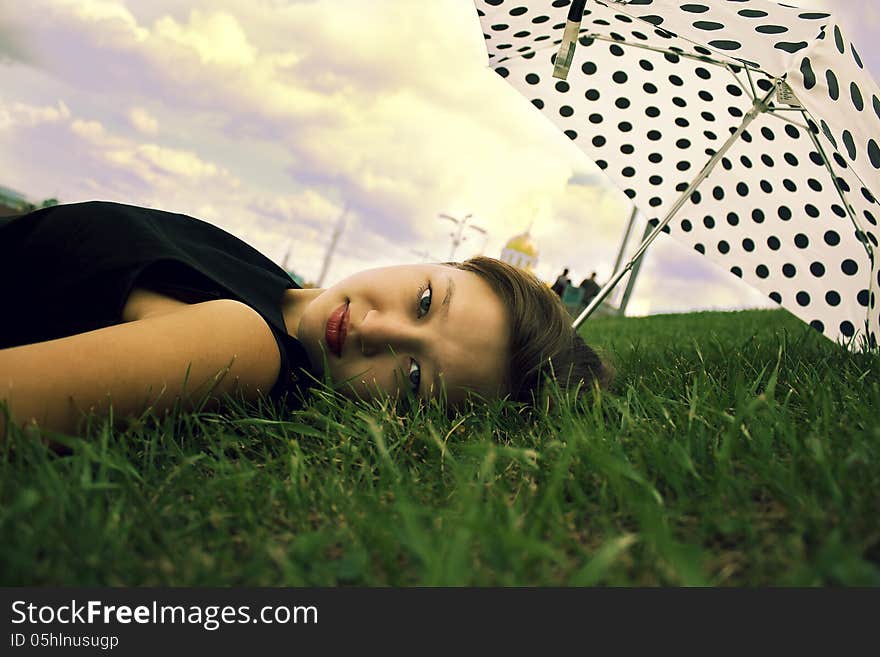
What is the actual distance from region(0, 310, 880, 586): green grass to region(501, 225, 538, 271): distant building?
4247 centimetres

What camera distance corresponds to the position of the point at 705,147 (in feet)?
11.4

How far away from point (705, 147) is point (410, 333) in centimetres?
253

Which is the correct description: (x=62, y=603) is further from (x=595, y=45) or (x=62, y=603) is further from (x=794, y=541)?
(x=595, y=45)

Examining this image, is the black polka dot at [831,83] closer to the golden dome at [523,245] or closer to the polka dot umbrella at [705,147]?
the polka dot umbrella at [705,147]

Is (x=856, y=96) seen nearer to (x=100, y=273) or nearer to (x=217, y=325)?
(x=217, y=325)

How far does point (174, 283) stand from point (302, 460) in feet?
2.63

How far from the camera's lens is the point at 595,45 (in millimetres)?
3518

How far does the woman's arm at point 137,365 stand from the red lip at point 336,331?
1.55 feet

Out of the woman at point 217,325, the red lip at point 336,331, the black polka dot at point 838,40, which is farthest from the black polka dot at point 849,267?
the red lip at point 336,331

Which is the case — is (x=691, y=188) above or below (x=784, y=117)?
below

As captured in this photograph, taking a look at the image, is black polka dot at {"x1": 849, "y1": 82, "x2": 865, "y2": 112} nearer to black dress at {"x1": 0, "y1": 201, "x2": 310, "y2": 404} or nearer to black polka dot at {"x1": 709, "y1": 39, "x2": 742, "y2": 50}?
black polka dot at {"x1": 709, "y1": 39, "x2": 742, "y2": 50}

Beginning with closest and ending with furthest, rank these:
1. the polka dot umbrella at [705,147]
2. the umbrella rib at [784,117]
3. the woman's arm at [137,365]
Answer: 1. the woman's arm at [137,365]
2. the polka dot umbrella at [705,147]
3. the umbrella rib at [784,117]

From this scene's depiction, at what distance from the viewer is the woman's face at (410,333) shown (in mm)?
2145

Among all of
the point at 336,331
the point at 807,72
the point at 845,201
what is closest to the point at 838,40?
the point at 807,72
